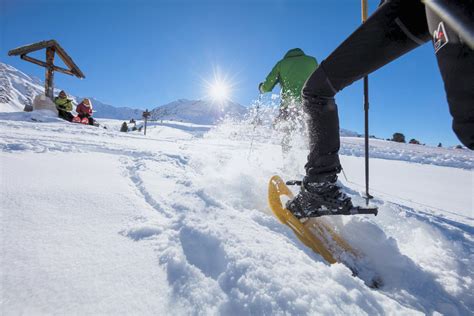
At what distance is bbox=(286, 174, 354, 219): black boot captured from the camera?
183 cm

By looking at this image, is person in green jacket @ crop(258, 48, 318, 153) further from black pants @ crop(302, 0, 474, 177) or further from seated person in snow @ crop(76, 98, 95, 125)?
seated person in snow @ crop(76, 98, 95, 125)

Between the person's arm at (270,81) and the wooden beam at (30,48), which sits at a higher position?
the wooden beam at (30,48)

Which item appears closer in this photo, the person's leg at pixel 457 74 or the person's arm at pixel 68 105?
the person's leg at pixel 457 74

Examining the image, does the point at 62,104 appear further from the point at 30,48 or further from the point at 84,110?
the point at 30,48

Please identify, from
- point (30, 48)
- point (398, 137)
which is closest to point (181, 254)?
point (30, 48)

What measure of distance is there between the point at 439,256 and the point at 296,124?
3.41m

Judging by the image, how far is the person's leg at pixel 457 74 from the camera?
895 millimetres

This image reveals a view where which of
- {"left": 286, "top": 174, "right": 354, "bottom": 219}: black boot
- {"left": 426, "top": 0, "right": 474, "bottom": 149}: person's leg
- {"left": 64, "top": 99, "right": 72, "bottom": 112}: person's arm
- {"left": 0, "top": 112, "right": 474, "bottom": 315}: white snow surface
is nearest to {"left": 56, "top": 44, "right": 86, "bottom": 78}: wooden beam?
{"left": 64, "top": 99, "right": 72, "bottom": 112}: person's arm

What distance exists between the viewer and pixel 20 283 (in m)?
0.77

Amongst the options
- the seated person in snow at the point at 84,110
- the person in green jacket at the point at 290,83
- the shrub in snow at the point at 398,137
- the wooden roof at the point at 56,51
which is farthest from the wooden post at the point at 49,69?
the shrub in snow at the point at 398,137

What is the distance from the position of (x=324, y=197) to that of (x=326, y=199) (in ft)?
A: 0.06

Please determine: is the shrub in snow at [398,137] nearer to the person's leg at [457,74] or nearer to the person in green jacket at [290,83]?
the person in green jacket at [290,83]

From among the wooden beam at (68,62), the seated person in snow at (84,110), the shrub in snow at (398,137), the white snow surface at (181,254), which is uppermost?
the wooden beam at (68,62)

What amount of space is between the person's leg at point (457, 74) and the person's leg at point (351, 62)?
1.06 ft
